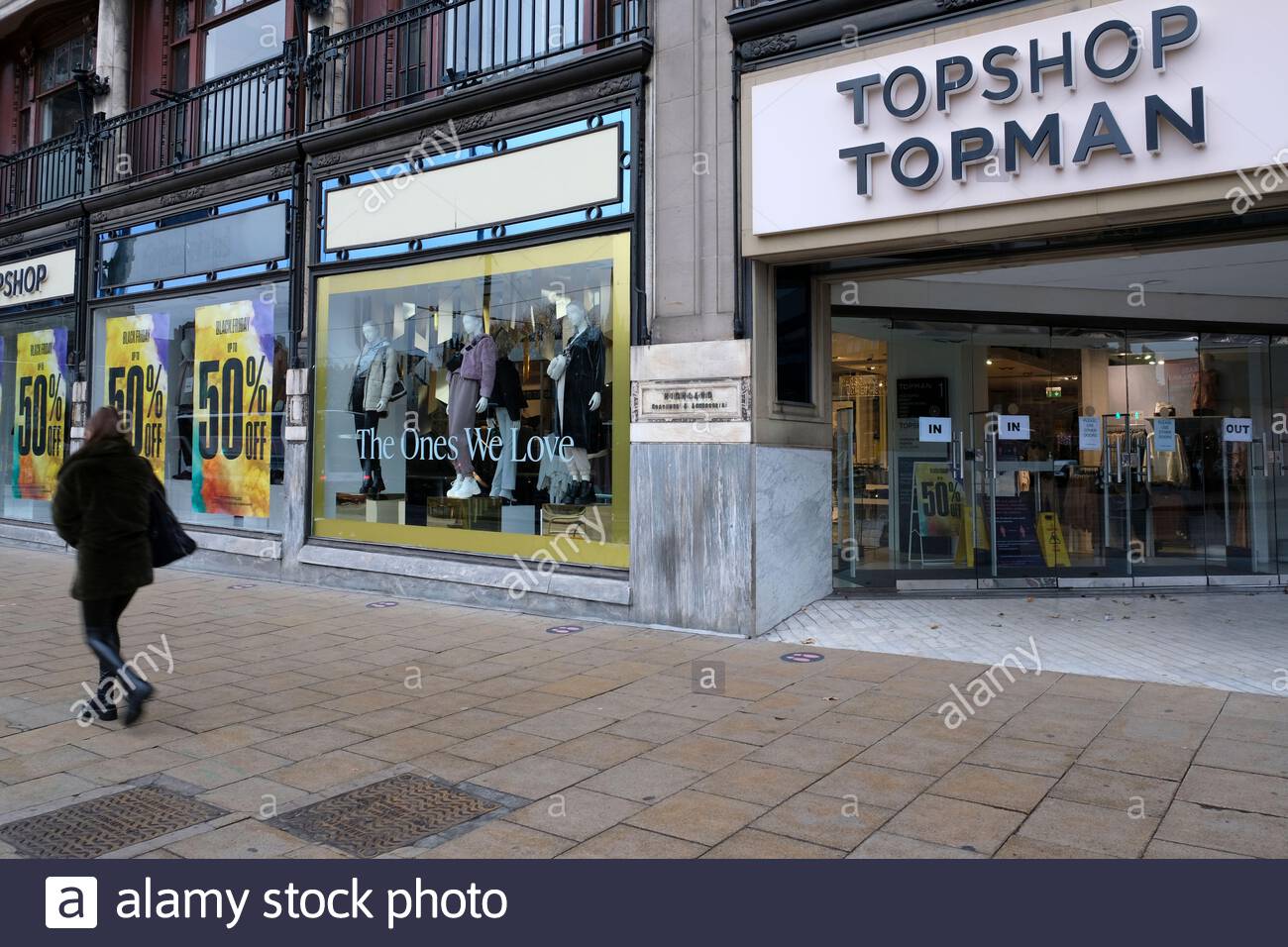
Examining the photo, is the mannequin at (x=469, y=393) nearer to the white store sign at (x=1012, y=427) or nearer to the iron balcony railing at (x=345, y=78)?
the iron balcony railing at (x=345, y=78)

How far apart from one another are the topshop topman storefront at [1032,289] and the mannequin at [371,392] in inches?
193

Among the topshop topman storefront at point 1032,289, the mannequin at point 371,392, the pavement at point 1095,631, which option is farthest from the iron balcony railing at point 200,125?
the pavement at point 1095,631

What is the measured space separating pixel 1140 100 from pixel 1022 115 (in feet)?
2.61

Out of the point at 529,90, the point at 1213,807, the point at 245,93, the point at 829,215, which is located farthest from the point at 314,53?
the point at 1213,807

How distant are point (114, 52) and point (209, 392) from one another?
611 cm

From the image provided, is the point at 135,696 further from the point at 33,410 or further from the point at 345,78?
the point at 33,410

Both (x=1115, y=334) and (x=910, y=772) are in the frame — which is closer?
(x=910, y=772)

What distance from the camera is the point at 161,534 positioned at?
580 cm

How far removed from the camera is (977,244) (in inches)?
326

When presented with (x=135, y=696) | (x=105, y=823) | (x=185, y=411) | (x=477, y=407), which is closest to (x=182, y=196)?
(x=185, y=411)

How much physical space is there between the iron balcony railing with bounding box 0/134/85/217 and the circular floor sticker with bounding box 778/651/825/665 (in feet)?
45.5

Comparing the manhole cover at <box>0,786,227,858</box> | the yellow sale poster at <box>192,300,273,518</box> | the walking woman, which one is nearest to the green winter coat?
the walking woman

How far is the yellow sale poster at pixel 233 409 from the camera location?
12250 mm
